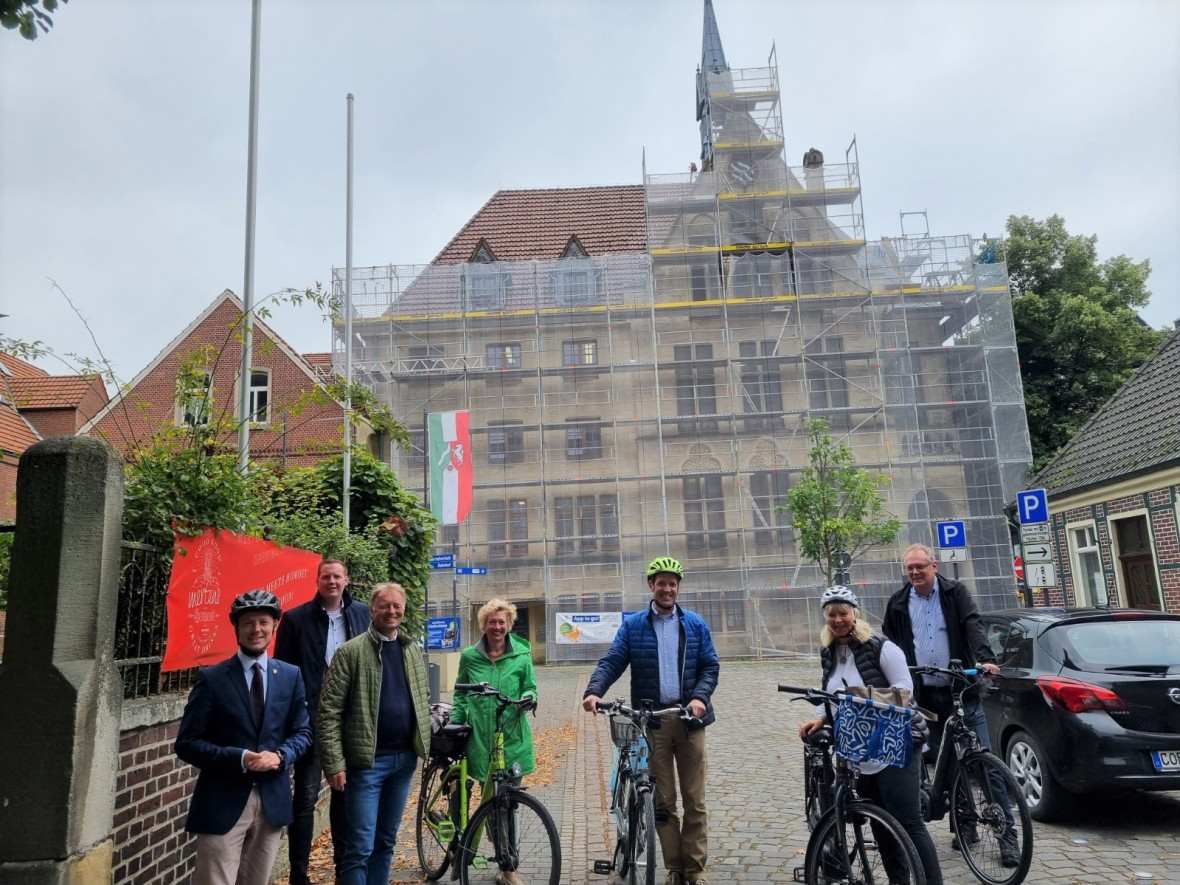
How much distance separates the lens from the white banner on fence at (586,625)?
26125 millimetres

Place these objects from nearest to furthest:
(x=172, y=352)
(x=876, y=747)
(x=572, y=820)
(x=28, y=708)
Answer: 1. (x=28, y=708)
2. (x=876, y=747)
3. (x=572, y=820)
4. (x=172, y=352)

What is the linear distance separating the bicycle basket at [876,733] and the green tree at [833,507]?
67.1ft

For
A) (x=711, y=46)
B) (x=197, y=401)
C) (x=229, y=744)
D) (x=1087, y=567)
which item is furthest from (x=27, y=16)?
(x=711, y=46)

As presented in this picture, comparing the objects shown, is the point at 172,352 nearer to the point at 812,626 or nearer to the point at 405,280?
the point at 405,280

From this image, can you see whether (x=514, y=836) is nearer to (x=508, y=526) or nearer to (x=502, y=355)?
(x=508, y=526)

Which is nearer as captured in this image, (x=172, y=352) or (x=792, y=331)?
(x=172, y=352)

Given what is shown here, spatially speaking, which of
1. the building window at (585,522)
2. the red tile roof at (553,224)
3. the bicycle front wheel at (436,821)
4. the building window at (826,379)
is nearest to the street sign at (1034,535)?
the bicycle front wheel at (436,821)

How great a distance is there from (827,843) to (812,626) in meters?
24.3

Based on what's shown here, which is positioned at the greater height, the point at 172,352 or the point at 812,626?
the point at 172,352

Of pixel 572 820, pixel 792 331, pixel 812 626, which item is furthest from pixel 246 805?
pixel 792 331

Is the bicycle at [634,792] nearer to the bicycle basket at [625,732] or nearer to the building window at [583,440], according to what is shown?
the bicycle basket at [625,732]

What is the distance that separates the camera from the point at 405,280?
31375 mm

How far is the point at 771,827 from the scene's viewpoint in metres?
7.17

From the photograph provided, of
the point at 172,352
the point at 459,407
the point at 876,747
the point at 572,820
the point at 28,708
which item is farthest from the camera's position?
the point at 459,407
